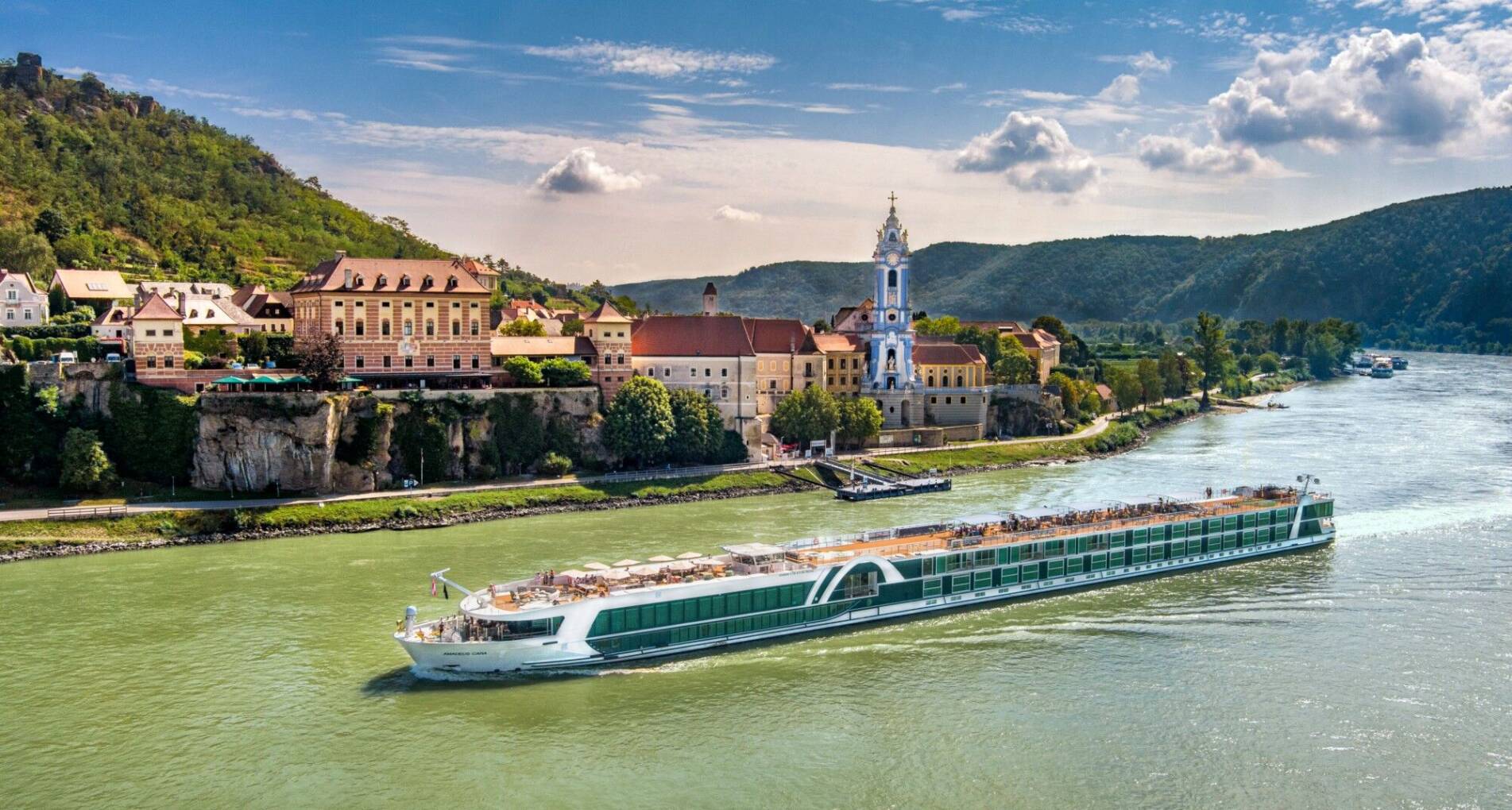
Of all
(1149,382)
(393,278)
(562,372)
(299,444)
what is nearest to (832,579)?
(299,444)

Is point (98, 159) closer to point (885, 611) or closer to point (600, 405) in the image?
point (600, 405)

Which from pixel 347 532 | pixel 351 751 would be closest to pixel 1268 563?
pixel 351 751

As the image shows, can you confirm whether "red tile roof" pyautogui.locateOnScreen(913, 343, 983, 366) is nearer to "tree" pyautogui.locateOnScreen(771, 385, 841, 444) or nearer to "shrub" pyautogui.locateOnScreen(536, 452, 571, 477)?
"tree" pyautogui.locateOnScreen(771, 385, 841, 444)

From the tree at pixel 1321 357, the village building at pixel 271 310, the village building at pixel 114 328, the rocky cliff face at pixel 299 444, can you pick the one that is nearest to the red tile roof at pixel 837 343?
the rocky cliff face at pixel 299 444

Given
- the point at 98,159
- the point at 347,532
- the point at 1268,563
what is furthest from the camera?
the point at 98,159

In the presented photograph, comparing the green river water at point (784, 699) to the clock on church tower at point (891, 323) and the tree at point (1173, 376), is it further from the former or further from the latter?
the tree at point (1173, 376)
